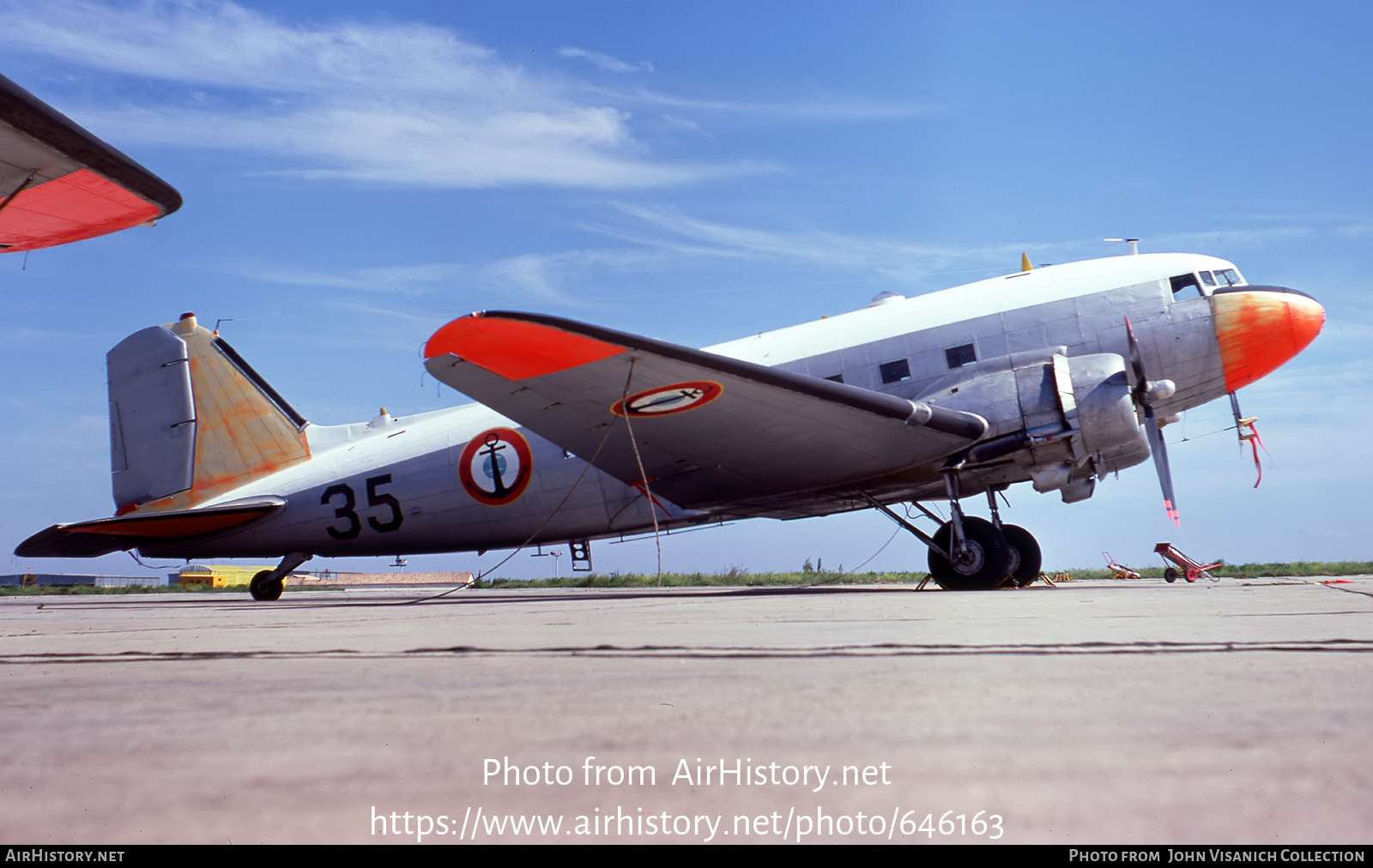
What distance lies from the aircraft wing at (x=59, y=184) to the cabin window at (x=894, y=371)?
8.82 m

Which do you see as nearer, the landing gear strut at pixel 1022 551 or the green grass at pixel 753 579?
the landing gear strut at pixel 1022 551

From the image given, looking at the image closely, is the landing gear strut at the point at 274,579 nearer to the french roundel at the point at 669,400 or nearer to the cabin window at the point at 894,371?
the french roundel at the point at 669,400

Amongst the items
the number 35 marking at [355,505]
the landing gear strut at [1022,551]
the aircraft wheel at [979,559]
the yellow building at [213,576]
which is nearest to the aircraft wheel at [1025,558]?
the landing gear strut at [1022,551]

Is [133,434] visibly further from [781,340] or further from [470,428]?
[781,340]

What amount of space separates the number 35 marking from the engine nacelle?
28.8ft

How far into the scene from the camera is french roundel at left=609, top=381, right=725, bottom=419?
10.6 meters

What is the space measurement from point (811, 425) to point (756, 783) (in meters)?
9.98

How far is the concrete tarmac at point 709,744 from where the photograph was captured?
112 centimetres

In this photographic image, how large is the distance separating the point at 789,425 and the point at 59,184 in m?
8.08

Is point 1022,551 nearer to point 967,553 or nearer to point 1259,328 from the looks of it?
point 967,553

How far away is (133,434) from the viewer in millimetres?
16500

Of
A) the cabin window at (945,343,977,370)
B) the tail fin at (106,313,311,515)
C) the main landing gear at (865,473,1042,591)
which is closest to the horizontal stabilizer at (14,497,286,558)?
the tail fin at (106,313,311,515)

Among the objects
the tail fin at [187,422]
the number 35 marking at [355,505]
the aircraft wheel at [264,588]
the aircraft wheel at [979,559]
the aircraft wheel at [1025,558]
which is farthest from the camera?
the tail fin at [187,422]

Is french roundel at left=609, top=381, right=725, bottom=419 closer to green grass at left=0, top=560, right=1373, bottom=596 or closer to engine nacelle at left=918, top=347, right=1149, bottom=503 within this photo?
engine nacelle at left=918, top=347, right=1149, bottom=503
